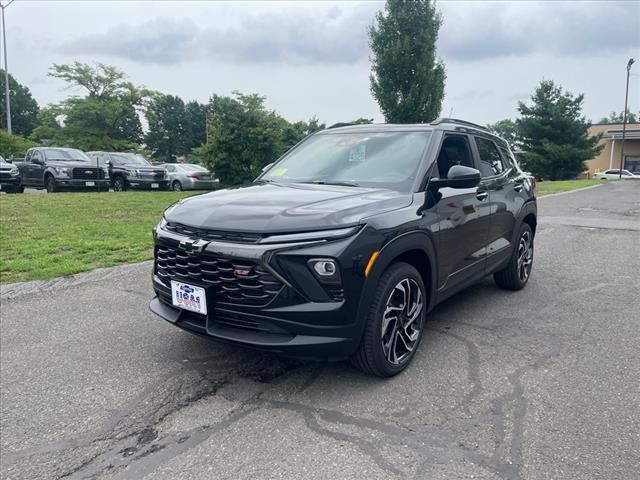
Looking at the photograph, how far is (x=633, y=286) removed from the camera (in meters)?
5.82

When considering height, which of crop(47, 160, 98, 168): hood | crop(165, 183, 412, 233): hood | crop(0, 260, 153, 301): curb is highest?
crop(47, 160, 98, 168): hood

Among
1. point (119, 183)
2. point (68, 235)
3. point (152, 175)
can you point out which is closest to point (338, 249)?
point (68, 235)

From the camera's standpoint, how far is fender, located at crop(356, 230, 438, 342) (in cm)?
295

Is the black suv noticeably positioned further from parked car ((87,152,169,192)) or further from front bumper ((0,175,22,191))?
front bumper ((0,175,22,191))

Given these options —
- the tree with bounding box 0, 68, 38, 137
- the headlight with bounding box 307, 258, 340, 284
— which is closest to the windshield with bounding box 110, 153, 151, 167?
the headlight with bounding box 307, 258, 340, 284

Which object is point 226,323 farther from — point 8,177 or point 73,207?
point 8,177

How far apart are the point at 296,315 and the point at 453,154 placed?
88.5 inches

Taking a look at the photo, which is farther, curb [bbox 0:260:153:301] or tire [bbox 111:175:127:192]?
tire [bbox 111:175:127:192]

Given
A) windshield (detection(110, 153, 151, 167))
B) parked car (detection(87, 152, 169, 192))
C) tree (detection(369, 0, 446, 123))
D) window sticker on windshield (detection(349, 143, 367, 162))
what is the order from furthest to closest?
tree (detection(369, 0, 446, 123)) < windshield (detection(110, 153, 151, 167)) < parked car (detection(87, 152, 169, 192)) < window sticker on windshield (detection(349, 143, 367, 162))

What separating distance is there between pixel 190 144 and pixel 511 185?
83378mm

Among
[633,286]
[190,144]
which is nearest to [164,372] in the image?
[633,286]

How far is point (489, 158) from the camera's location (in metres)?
4.99

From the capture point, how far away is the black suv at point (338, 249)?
2.84 meters

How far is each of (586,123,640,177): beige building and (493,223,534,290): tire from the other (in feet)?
190
